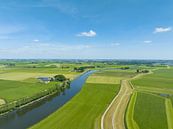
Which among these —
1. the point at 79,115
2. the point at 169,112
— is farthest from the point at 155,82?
the point at 79,115

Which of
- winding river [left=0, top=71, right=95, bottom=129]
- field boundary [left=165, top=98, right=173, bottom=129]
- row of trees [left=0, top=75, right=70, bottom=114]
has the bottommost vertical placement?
winding river [left=0, top=71, right=95, bottom=129]

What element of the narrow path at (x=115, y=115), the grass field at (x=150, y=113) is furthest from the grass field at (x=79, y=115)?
the grass field at (x=150, y=113)

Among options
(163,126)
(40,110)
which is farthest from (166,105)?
(40,110)

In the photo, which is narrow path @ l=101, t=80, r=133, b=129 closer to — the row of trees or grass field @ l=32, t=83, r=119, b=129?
grass field @ l=32, t=83, r=119, b=129

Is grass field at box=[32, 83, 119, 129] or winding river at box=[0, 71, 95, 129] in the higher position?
grass field at box=[32, 83, 119, 129]

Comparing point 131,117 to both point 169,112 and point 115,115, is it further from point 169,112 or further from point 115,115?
point 169,112

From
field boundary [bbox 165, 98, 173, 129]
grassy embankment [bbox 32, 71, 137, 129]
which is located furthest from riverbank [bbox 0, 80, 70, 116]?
field boundary [bbox 165, 98, 173, 129]

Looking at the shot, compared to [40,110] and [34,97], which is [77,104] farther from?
[34,97]

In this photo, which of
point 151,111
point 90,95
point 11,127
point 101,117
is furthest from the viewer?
point 90,95
